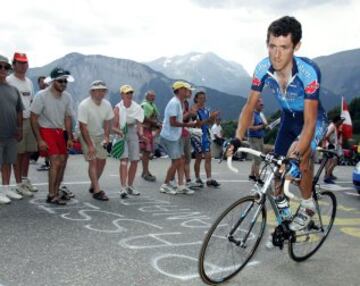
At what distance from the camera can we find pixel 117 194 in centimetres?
841

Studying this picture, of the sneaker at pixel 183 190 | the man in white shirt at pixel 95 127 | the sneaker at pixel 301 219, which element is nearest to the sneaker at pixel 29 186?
the man in white shirt at pixel 95 127

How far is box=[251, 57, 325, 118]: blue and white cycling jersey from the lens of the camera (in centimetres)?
420

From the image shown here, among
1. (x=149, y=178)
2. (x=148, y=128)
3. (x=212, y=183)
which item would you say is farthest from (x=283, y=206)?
(x=148, y=128)

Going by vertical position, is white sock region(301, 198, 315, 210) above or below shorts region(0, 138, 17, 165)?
below

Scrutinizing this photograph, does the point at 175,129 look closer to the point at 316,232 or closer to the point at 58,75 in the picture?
the point at 58,75

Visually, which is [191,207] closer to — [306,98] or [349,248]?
[349,248]

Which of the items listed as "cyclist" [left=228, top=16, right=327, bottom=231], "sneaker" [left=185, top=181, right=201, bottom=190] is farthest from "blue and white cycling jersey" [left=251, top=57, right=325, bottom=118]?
"sneaker" [left=185, top=181, right=201, bottom=190]

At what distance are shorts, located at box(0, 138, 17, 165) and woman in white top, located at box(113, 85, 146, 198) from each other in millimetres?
1734

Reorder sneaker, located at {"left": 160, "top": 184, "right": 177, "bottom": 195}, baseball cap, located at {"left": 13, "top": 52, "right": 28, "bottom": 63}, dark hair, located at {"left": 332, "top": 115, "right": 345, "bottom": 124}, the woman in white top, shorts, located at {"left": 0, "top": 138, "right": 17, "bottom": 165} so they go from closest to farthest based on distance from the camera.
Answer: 1. shorts, located at {"left": 0, "top": 138, "right": 17, "bottom": 165}
2. baseball cap, located at {"left": 13, "top": 52, "right": 28, "bottom": 63}
3. the woman in white top
4. sneaker, located at {"left": 160, "top": 184, "right": 177, "bottom": 195}
5. dark hair, located at {"left": 332, "top": 115, "right": 345, "bottom": 124}

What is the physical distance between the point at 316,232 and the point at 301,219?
496 mm

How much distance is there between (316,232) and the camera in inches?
194

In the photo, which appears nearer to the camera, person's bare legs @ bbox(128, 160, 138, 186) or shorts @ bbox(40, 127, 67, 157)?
shorts @ bbox(40, 127, 67, 157)

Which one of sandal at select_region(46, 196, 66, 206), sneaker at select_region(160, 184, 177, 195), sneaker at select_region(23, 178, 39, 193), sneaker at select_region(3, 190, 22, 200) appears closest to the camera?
sandal at select_region(46, 196, 66, 206)

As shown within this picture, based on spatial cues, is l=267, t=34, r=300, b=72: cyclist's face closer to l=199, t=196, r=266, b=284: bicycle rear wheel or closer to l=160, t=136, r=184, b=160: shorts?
l=199, t=196, r=266, b=284: bicycle rear wheel
